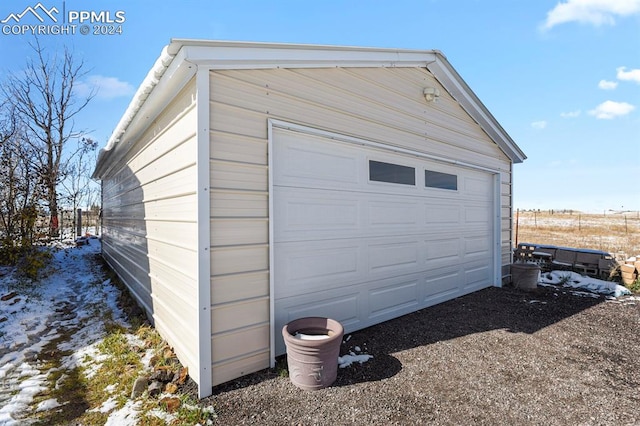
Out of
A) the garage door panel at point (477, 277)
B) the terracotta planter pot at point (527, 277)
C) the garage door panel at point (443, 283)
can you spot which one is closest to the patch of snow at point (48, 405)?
the garage door panel at point (443, 283)

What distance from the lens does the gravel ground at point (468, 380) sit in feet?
7.63

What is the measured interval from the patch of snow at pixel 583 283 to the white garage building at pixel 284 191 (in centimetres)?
263

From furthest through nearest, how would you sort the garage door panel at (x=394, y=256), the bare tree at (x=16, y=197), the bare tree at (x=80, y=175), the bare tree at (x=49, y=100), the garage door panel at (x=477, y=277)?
the bare tree at (x=80, y=175) → the bare tree at (x=49, y=100) → the bare tree at (x=16, y=197) → the garage door panel at (x=477, y=277) → the garage door panel at (x=394, y=256)

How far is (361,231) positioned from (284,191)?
124cm

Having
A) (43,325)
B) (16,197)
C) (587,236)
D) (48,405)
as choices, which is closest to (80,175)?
(16,197)

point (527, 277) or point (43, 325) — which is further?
point (527, 277)

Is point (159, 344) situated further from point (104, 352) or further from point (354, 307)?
point (354, 307)

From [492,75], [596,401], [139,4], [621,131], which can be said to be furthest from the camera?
[621,131]

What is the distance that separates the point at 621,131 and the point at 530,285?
11303mm

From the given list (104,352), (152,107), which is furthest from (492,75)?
(104,352)

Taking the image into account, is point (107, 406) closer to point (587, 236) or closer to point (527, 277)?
point (527, 277)

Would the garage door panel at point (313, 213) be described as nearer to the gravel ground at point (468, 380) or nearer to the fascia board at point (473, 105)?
the gravel ground at point (468, 380)

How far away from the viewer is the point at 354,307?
12.6 feet

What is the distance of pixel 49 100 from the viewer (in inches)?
442
